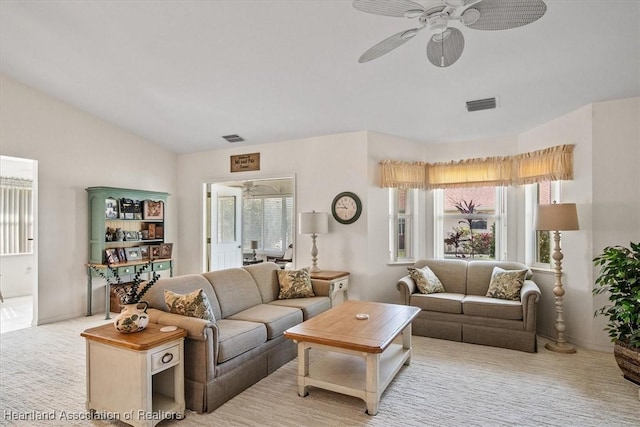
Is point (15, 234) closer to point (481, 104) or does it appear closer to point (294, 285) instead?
point (294, 285)

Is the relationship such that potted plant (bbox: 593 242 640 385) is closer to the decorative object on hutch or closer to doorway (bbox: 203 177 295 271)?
doorway (bbox: 203 177 295 271)

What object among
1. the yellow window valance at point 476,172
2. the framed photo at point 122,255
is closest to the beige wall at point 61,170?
the framed photo at point 122,255

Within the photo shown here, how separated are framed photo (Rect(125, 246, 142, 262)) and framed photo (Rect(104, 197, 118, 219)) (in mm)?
551

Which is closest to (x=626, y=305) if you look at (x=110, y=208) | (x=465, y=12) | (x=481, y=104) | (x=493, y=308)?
(x=493, y=308)

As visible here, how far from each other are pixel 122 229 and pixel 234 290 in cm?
307

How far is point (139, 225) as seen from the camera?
5.88 m

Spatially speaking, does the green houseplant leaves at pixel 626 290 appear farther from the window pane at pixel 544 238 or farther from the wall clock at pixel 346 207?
the wall clock at pixel 346 207

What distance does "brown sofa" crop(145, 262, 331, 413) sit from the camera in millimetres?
2508

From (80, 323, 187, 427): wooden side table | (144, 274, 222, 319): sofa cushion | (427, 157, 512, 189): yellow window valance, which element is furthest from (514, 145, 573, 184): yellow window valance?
(80, 323, 187, 427): wooden side table

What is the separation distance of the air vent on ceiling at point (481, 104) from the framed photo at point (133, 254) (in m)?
5.15

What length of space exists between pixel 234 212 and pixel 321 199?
2.37 m

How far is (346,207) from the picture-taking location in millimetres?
4957

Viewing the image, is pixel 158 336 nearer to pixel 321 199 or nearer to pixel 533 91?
pixel 321 199

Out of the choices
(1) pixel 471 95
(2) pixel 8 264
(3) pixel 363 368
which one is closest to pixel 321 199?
(1) pixel 471 95
